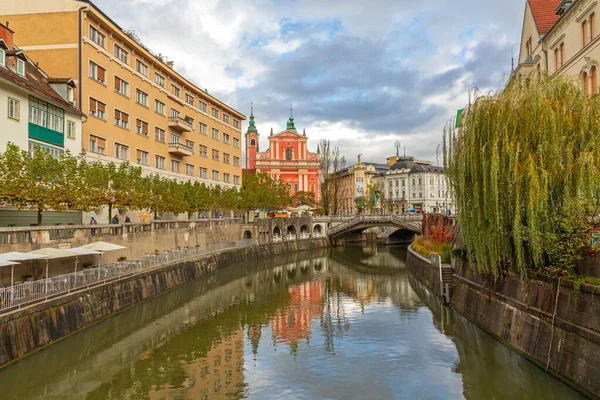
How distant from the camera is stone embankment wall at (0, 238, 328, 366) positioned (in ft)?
55.0

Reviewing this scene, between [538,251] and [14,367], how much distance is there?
18840mm

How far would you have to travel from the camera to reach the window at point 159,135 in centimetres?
4966

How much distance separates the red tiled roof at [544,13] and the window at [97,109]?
115 feet

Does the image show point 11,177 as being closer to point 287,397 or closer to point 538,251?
point 287,397

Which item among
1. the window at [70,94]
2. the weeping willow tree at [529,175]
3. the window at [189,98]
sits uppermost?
the window at [189,98]

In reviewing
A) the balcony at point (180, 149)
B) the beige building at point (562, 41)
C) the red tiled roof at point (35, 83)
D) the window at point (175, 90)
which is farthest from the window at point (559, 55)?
the window at point (175, 90)

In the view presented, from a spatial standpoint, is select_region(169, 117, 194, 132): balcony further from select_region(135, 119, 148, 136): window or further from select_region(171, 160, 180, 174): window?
select_region(135, 119, 148, 136): window

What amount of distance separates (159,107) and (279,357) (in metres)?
38.1

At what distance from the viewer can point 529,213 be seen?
1652 cm

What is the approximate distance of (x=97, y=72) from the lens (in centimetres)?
3925

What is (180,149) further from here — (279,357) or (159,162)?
(279,357)

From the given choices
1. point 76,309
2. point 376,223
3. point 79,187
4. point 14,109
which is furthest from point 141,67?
point 376,223

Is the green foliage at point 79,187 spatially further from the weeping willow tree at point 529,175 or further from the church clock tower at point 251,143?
the church clock tower at point 251,143

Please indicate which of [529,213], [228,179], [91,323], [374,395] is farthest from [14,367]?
[228,179]
